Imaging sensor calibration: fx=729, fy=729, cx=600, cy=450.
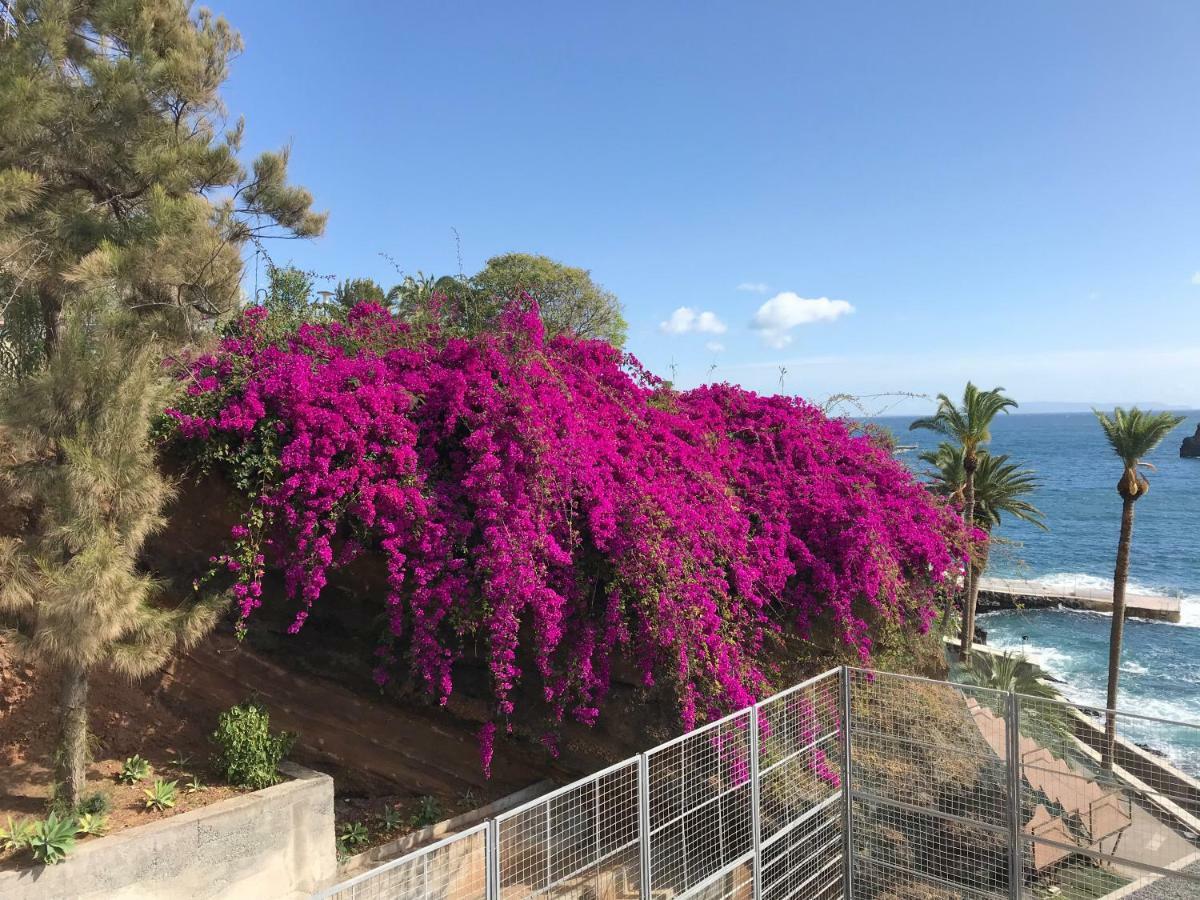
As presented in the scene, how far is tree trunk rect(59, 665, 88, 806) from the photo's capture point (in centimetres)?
494

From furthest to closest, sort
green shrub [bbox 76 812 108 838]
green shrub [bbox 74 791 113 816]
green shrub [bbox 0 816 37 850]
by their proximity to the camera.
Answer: green shrub [bbox 74 791 113 816] < green shrub [bbox 76 812 108 838] < green shrub [bbox 0 816 37 850]

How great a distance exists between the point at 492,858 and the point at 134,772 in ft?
10.9

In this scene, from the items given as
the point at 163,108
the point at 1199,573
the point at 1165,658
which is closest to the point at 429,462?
the point at 163,108

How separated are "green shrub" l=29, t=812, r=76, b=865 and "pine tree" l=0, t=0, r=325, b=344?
3.54 meters

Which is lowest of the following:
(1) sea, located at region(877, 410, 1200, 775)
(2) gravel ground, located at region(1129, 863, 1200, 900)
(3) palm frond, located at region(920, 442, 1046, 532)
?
(1) sea, located at region(877, 410, 1200, 775)

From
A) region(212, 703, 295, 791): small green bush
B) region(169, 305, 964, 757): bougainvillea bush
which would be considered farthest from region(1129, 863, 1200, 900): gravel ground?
region(212, 703, 295, 791): small green bush

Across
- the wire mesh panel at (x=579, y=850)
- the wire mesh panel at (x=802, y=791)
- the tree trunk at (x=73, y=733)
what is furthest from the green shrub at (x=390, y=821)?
the wire mesh panel at (x=802, y=791)

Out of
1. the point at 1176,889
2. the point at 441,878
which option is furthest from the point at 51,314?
the point at 1176,889

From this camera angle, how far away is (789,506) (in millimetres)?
8125

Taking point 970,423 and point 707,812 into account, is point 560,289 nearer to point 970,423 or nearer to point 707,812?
point 970,423

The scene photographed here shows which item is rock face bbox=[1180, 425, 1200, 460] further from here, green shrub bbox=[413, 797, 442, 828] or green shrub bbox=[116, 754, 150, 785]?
green shrub bbox=[116, 754, 150, 785]

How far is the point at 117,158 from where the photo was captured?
6.05 m

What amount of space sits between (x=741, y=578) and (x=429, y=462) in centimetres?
309

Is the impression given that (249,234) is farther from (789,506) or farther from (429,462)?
(789,506)
